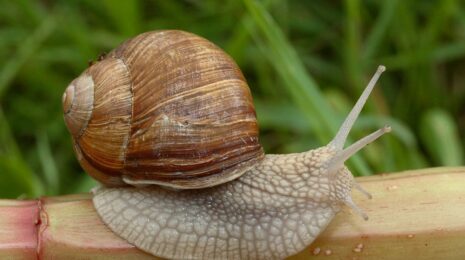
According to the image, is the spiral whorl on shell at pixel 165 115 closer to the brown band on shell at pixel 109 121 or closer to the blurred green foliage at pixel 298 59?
the brown band on shell at pixel 109 121

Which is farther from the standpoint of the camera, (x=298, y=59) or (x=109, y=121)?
(x=298, y=59)

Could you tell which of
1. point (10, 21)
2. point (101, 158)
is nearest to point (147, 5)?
point (10, 21)

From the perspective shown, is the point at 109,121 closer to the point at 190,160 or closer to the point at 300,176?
the point at 190,160

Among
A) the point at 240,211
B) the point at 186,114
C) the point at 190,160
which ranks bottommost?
the point at 240,211

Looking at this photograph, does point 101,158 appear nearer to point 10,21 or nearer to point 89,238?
point 89,238

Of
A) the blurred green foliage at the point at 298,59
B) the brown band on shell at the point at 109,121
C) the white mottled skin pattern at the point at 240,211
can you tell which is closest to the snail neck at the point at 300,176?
the white mottled skin pattern at the point at 240,211

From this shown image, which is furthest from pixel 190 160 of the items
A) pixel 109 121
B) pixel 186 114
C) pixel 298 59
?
pixel 298 59

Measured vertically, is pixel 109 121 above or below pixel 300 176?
above
